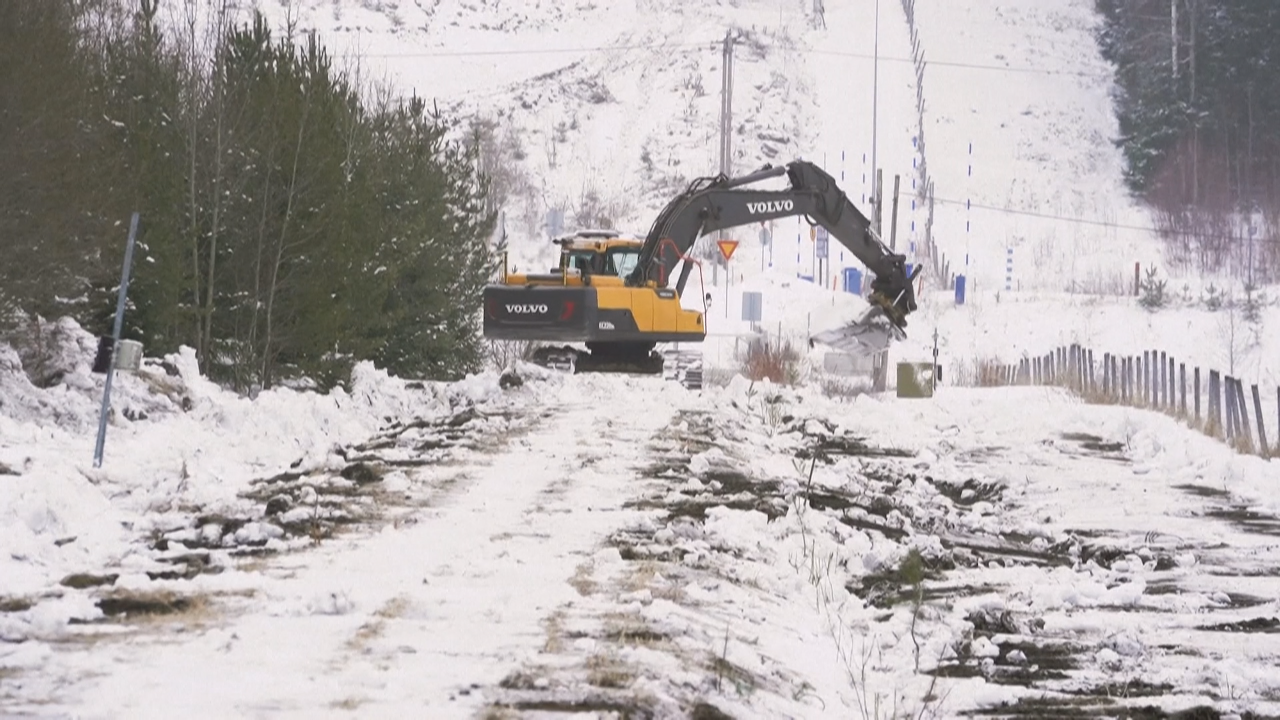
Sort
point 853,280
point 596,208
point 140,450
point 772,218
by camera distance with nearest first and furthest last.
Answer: point 140,450, point 772,218, point 853,280, point 596,208

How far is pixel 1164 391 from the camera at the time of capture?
27625 mm

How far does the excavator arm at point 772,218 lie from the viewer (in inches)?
1053

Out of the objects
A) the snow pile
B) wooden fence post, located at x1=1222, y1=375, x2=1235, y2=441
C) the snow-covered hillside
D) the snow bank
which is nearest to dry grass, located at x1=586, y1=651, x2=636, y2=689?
the snow pile

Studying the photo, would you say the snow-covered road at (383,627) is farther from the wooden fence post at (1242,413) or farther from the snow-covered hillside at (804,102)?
the snow-covered hillside at (804,102)

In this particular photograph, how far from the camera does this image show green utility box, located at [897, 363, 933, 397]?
30641 millimetres

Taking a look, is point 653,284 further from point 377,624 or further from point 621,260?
point 377,624

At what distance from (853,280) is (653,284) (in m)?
40.4

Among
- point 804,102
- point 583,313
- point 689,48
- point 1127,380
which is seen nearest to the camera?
point 583,313

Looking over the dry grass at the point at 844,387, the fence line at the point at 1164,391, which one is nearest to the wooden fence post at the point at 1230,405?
the fence line at the point at 1164,391

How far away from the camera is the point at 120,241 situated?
17.2 m

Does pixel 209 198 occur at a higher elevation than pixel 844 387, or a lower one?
higher

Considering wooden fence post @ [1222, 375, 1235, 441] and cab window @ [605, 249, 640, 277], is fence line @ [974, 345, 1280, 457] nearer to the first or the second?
wooden fence post @ [1222, 375, 1235, 441]

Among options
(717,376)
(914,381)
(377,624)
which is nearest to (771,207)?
(914,381)

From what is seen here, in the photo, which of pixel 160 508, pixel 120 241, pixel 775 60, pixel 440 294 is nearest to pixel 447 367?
pixel 440 294
